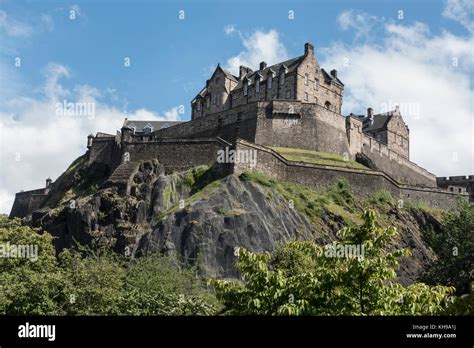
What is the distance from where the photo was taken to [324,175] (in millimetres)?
51562

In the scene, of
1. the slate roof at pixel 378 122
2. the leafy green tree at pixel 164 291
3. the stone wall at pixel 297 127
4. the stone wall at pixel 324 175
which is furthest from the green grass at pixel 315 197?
the slate roof at pixel 378 122

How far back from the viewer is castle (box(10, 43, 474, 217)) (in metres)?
51.0

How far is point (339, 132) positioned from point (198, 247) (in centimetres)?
2600

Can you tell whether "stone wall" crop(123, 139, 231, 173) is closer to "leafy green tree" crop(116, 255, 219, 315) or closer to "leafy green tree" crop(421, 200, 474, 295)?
"leafy green tree" crop(116, 255, 219, 315)

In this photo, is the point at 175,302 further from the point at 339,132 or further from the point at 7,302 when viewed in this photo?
the point at 339,132

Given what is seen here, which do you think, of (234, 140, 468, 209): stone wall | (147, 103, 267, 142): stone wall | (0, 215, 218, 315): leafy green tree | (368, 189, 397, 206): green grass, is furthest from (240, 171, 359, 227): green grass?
(0, 215, 218, 315): leafy green tree

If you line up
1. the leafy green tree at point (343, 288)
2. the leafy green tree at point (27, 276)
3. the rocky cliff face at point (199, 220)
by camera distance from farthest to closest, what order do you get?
the rocky cliff face at point (199, 220), the leafy green tree at point (27, 276), the leafy green tree at point (343, 288)

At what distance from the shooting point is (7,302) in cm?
2641

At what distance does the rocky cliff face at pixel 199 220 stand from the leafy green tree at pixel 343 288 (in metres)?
23.4

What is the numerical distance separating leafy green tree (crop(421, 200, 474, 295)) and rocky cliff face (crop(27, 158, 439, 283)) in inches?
103

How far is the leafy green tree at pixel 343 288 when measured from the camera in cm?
1479

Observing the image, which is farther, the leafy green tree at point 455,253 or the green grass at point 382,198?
the green grass at point 382,198

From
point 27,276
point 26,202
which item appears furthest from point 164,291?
point 26,202

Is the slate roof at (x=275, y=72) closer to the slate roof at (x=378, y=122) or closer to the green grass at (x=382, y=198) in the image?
the slate roof at (x=378, y=122)
